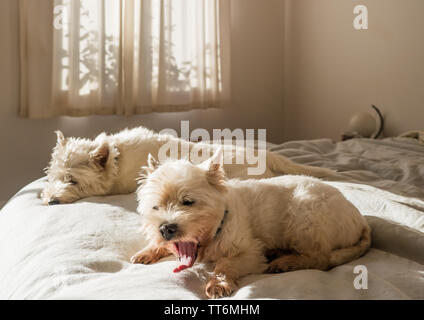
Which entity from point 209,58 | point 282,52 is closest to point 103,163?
point 209,58

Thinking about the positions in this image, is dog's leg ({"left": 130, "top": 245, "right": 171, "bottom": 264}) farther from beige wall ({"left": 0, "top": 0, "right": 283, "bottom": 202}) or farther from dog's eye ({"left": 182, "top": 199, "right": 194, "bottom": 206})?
beige wall ({"left": 0, "top": 0, "right": 283, "bottom": 202})

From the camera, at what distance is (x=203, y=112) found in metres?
4.57

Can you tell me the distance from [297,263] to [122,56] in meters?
2.94

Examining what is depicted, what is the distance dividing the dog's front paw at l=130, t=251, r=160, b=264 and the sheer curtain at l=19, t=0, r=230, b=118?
7.95 ft

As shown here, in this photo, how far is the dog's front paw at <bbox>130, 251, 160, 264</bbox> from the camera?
52.9 inches

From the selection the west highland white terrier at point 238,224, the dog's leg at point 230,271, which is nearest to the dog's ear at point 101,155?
the west highland white terrier at point 238,224

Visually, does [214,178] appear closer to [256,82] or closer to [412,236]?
[412,236]

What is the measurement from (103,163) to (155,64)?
6.91 ft

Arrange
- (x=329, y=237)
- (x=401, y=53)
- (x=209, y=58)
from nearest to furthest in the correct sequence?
(x=329, y=237)
(x=401, y=53)
(x=209, y=58)

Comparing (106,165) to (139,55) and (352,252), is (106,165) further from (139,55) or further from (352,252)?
(139,55)

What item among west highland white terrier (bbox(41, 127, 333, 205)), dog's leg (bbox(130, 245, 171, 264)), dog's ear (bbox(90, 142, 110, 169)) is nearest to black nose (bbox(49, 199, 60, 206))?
west highland white terrier (bbox(41, 127, 333, 205))

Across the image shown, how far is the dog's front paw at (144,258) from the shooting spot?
134cm
